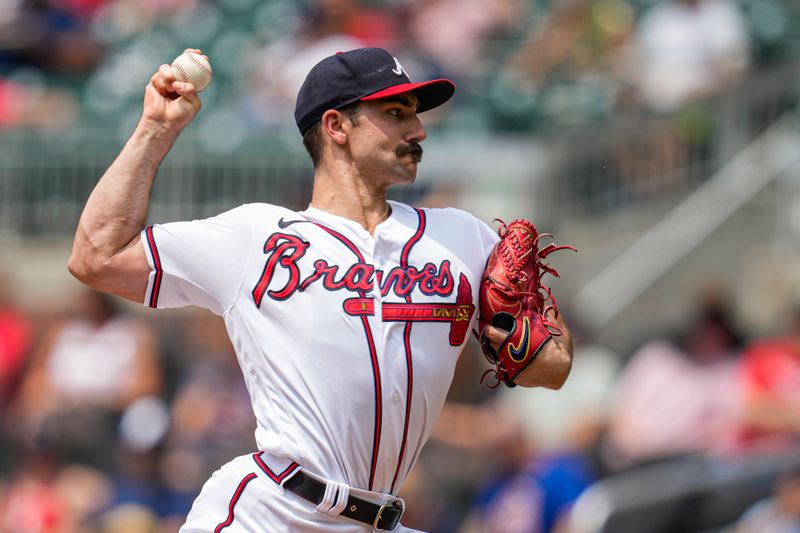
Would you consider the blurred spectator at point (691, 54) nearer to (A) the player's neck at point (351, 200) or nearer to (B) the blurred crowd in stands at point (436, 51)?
(B) the blurred crowd in stands at point (436, 51)

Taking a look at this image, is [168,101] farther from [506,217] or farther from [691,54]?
[691,54]

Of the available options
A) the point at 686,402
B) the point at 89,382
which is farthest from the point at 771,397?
the point at 89,382

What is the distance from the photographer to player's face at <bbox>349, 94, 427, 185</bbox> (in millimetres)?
4203

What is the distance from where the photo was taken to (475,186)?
11438mm

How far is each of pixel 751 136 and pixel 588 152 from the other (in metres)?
1.33

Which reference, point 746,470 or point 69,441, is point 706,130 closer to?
point 746,470

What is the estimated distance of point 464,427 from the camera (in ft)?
29.9

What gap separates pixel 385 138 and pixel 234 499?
44.7 inches

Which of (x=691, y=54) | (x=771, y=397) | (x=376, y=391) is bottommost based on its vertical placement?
(x=771, y=397)

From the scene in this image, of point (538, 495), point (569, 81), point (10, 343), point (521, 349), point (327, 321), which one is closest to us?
point (327, 321)

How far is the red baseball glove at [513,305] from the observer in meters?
4.15

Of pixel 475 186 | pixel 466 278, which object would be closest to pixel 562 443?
pixel 475 186

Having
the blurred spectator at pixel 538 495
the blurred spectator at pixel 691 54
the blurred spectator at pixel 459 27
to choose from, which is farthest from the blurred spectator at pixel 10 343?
the blurred spectator at pixel 691 54

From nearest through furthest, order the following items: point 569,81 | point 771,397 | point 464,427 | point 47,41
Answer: point 771,397 → point 464,427 → point 569,81 → point 47,41
